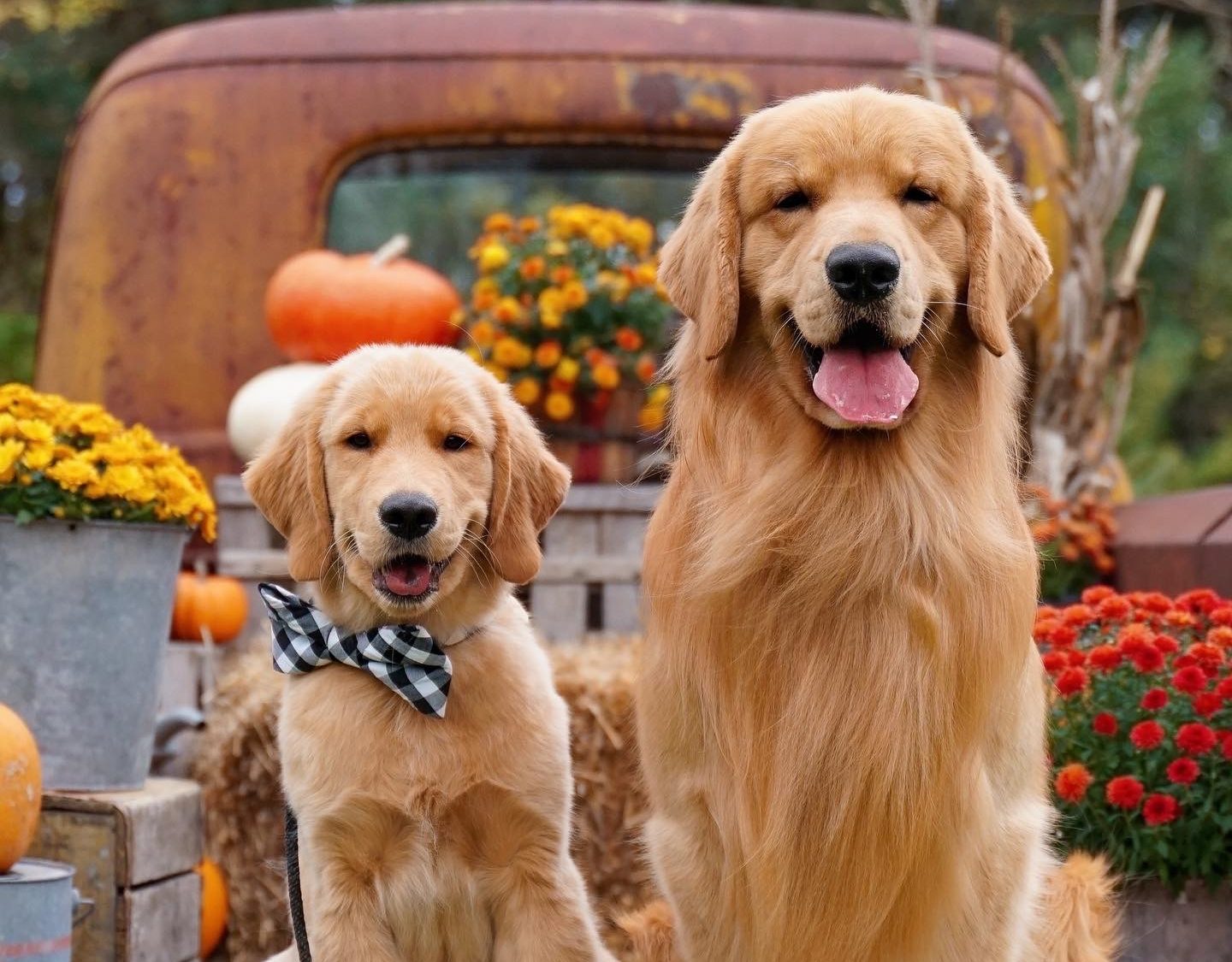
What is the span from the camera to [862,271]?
7.96 ft

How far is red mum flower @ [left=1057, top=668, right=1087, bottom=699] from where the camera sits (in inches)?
146

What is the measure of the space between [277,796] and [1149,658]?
2548mm

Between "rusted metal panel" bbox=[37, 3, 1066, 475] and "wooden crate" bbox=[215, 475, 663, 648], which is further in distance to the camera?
"rusted metal panel" bbox=[37, 3, 1066, 475]

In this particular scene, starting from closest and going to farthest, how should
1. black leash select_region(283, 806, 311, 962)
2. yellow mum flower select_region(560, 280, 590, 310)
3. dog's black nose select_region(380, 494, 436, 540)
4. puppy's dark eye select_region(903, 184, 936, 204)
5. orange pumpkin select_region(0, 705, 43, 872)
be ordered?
puppy's dark eye select_region(903, 184, 936, 204), dog's black nose select_region(380, 494, 436, 540), black leash select_region(283, 806, 311, 962), orange pumpkin select_region(0, 705, 43, 872), yellow mum flower select_region(560, 280, 590, 310)

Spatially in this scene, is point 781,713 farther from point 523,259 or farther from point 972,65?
point 972,65

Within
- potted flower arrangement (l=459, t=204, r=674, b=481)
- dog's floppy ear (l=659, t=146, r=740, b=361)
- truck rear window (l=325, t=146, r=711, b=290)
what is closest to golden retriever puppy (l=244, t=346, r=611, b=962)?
dog's floppy ear (l=659, t=146, r=740, b=361)

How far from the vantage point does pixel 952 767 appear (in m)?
2.69

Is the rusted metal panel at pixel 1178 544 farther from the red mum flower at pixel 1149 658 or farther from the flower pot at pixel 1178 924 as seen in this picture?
the flower pot at pixel 1178 924

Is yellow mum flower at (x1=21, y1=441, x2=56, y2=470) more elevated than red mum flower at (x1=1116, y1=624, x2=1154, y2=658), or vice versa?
yellow mum flower at (x1=21, y1=441, x2=56, y2=470)

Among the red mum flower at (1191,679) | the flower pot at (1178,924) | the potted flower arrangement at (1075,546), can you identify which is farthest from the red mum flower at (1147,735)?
the potted flower arrangement at (1075,546)

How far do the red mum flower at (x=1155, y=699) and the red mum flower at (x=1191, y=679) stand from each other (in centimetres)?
4

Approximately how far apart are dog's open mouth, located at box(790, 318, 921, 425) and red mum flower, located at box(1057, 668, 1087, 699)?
4.65 feet

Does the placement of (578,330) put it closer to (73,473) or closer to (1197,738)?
(73,473)

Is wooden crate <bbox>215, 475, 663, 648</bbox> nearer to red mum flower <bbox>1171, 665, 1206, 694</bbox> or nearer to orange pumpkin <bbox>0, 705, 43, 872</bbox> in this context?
orange pumpkin <bbox>0, 705, 43, 872</bbox>
